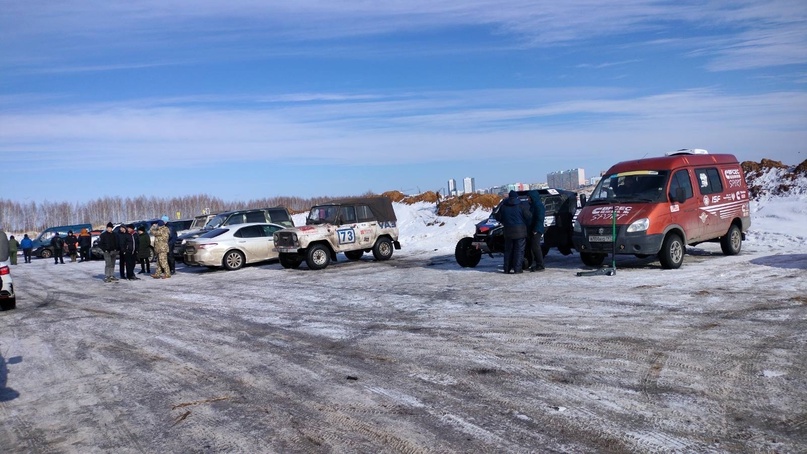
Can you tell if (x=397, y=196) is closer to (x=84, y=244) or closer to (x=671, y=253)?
(x=84, y=244)

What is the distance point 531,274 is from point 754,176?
14773 millimetres

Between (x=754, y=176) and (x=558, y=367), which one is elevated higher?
(x=754, y=176)

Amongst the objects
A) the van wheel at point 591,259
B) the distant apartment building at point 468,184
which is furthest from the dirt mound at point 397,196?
the van wheel at point 591,259

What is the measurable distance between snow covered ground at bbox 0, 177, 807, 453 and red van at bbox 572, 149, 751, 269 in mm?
710

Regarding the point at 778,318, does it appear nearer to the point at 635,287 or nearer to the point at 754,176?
the point at 635,287

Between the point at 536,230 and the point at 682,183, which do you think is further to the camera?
the point at 536,230

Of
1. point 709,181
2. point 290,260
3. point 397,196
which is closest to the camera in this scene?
point 709,181

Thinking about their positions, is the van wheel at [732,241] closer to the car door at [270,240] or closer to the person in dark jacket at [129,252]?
the car door at [270,240]

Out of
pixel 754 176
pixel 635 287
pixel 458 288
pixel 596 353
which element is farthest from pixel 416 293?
pixel 754 176

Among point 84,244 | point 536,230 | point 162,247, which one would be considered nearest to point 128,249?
point 162,247

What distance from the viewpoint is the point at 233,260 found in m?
20.4

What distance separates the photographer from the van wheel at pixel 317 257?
18.4 meters

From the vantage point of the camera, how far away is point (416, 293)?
1264cm

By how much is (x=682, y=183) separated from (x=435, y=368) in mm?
9266
